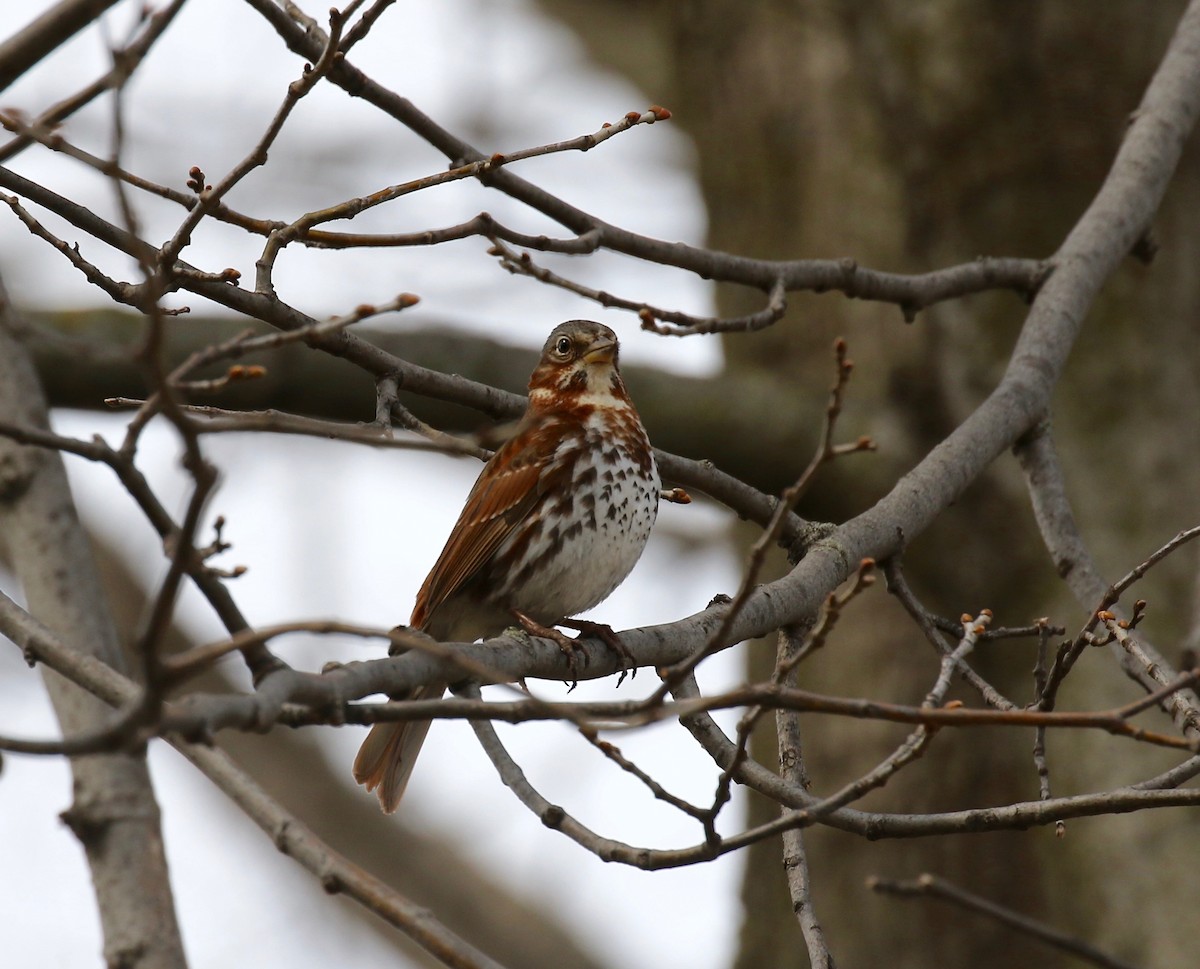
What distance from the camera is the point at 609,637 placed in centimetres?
415

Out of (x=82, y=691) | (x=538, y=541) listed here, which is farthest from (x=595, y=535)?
(x=82, y=691)

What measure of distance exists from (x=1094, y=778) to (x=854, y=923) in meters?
1.56

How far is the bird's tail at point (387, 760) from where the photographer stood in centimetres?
520

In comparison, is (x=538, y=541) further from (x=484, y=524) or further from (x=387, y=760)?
(x=387, y=760)

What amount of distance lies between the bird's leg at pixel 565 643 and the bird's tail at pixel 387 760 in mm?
390

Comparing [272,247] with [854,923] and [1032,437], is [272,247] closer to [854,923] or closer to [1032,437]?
[1032,437]

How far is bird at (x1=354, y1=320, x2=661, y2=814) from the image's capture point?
515cm

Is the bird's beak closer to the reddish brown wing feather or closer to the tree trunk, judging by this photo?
the reddish brown wing feather

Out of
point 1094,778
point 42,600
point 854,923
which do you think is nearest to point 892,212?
point 1094,778

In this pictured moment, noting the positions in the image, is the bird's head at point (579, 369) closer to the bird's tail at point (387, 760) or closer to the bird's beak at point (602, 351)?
the bird's beak at point (602, 351)

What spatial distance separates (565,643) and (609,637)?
15 cm

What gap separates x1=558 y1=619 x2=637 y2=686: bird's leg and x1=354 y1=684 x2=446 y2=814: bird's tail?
538 millimetres

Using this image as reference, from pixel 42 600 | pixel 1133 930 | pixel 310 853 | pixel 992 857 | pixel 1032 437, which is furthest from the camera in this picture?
pixel 992 857

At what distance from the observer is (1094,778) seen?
7.11m
